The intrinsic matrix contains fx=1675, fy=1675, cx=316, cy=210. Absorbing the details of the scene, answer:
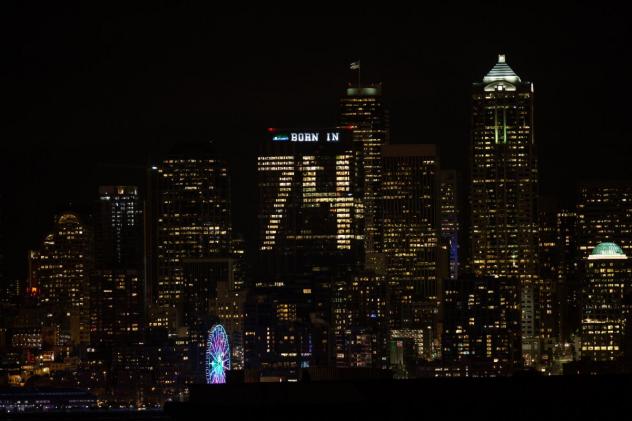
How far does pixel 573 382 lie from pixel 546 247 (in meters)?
157

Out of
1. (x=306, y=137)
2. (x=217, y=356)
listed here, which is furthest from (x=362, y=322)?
(x=217, y=356)

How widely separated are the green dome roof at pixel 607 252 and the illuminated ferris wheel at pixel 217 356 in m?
67.7

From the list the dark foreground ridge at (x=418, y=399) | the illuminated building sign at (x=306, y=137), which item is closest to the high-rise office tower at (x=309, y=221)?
the illuminated building sign at (x=306, y=137)

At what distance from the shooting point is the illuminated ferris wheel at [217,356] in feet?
390

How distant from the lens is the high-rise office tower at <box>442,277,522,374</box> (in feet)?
500

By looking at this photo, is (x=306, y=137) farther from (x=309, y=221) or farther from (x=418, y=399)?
(x=418, y=399)

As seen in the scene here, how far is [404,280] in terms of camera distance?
187 m

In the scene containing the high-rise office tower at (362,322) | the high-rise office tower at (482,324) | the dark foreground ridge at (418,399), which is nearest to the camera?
the dark foreground ridge at (418,399)

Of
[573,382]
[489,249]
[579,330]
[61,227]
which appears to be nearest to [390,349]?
[579,330]

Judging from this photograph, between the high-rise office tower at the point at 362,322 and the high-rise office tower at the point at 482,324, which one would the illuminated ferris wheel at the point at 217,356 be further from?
the high-rise office tower at the point at 482,324

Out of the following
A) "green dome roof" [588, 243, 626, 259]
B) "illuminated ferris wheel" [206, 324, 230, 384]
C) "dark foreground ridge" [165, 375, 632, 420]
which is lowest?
"illuminated ferris wheel" [206, 324, 230, 384]

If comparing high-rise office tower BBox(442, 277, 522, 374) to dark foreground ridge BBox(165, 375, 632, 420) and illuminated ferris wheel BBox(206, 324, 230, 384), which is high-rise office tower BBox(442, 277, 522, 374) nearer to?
illuminated ferris wheel BBox(206, 324, 230, 384)

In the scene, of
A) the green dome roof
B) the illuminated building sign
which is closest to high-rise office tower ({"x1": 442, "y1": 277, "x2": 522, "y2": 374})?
the green dome roof

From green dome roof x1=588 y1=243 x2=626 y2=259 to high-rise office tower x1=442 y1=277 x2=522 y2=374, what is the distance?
47.4 feet
